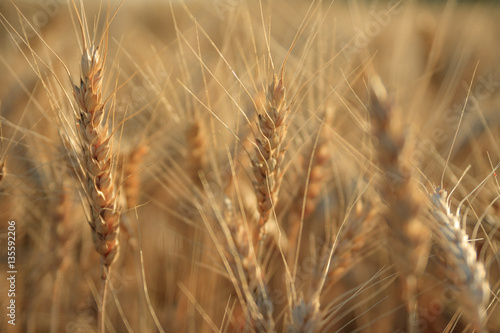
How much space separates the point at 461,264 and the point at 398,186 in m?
0.19

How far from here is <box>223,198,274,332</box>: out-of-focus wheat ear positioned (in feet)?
3.22

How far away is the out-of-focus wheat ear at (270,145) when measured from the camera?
0.96 m

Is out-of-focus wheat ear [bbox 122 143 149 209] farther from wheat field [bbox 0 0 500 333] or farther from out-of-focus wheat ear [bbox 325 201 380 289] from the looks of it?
out-of-focus wheat ear [bbox 325 201 380 289]

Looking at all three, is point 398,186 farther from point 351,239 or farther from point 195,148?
point 195,148

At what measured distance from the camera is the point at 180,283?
139 centimetres

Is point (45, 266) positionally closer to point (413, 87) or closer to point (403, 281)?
point (403, 281)

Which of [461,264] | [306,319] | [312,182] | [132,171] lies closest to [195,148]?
[132,171]

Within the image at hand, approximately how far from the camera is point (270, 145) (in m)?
0.97

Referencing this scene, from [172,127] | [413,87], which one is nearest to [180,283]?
[172,127]

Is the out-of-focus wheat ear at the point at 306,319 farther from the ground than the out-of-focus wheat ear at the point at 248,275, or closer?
farther from the ground

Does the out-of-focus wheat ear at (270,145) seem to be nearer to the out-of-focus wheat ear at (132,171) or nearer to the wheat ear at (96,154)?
the wheat ear at (96,154)

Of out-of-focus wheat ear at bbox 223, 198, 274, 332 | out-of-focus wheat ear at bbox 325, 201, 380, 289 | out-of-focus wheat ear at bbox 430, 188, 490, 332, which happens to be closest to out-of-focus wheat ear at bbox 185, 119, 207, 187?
out-of-focus wheat ear at bbox 223, 198, 274, 332

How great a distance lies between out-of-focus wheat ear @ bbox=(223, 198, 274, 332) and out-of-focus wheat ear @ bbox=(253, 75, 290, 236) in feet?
0.39

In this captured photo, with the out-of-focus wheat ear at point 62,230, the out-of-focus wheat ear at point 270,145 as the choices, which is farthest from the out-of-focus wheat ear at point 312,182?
the out-of-focus wheat ear at point 62,230
